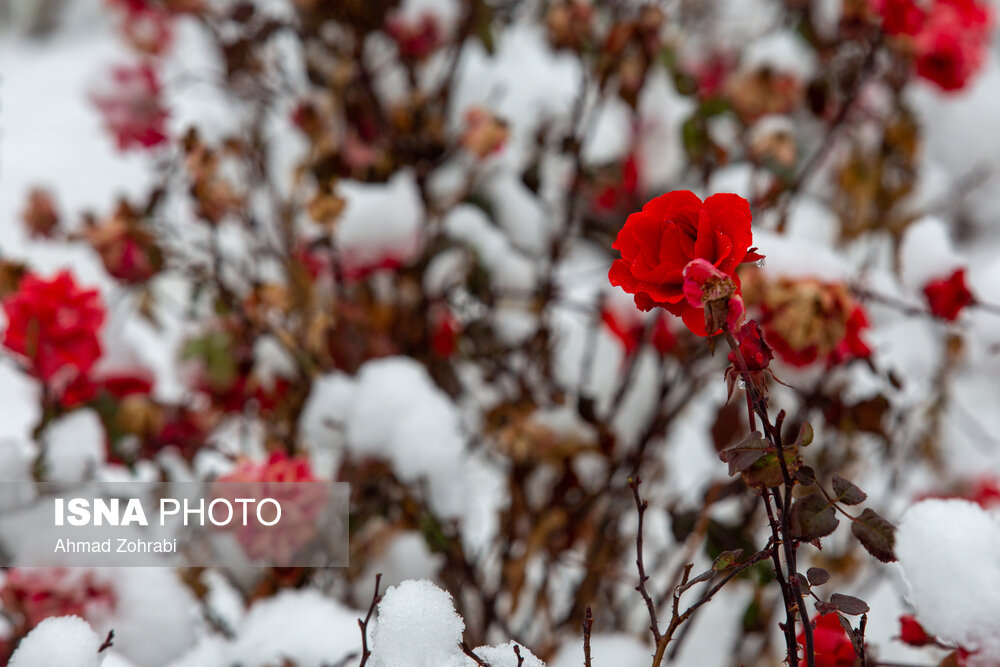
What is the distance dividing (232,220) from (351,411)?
14.1 inches

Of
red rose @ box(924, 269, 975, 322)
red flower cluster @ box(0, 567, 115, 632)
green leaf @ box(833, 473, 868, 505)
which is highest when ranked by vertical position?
red rose @ box(924, 269, 975, 322)

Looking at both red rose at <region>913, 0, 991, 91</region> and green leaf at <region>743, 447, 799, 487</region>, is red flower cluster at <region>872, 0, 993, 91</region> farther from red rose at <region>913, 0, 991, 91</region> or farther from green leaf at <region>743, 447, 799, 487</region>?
green leaf at <region>743, 447, 799, 487</region>

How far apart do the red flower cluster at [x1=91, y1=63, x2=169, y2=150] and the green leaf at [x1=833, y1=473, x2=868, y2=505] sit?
31.4 inches

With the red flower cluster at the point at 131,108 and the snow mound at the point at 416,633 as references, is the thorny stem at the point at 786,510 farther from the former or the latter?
the red flower cluster at the point at 131,108

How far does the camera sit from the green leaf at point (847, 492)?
0.28 metres

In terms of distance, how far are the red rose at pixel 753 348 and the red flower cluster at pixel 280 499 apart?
1.15 ft

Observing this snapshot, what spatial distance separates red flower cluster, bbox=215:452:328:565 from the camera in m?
0.52

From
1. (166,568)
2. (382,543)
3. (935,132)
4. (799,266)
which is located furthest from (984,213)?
(166,568)

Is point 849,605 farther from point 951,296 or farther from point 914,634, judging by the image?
point 951,296

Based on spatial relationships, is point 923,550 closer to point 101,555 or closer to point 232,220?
point 101,555

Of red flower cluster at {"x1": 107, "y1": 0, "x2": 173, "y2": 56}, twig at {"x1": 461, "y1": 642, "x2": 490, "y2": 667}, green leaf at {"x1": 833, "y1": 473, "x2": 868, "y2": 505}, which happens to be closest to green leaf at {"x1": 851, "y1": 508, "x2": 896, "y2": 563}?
green leaf at {"x1": 833, "y1": 473, "x2": 868, "y2": 505}

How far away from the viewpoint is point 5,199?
1488mm

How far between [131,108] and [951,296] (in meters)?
0.85

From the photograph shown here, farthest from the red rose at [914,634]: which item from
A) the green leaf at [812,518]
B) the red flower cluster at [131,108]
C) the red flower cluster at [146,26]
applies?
the red flower cluster at [146,26]
